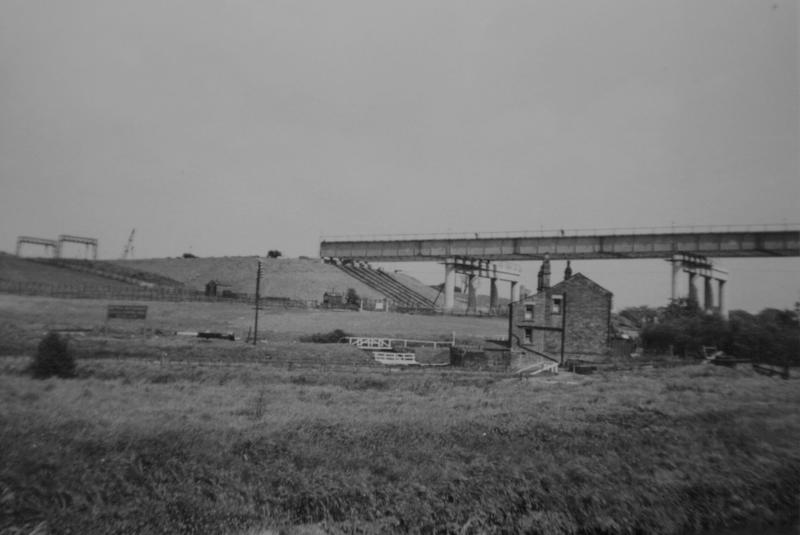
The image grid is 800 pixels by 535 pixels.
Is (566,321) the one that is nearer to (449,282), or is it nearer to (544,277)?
(544,277)

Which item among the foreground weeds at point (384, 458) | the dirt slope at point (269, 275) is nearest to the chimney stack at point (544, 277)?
the foreground weeds at point (384, 458)

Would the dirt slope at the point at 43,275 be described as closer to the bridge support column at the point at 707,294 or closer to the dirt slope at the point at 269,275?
the dirt slope at the point at 269,275

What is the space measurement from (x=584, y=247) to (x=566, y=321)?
2860 cm

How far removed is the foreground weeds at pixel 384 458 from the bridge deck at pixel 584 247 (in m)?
35.0

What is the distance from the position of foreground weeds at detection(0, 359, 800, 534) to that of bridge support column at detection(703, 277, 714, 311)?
3722 centimetres

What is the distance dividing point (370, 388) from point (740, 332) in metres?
26.7

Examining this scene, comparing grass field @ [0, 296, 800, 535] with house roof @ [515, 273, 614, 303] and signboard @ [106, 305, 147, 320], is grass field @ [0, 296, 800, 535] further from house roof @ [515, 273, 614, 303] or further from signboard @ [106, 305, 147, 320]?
house roof @ [515, 273, 614, 303]

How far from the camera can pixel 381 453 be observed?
1692 centimetres

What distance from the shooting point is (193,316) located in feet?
166

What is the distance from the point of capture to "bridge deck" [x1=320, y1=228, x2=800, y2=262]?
182 ft

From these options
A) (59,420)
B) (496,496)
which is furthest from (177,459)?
(496,496)

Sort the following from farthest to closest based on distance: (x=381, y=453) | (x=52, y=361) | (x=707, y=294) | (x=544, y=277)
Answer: (x=707, y=294)
(x=544, y=277)
(x=52, y=361)
(x=381, y=453)

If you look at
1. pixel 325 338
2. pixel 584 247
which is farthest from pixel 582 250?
pixel 325 338

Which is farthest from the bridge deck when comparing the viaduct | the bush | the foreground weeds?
the bush
